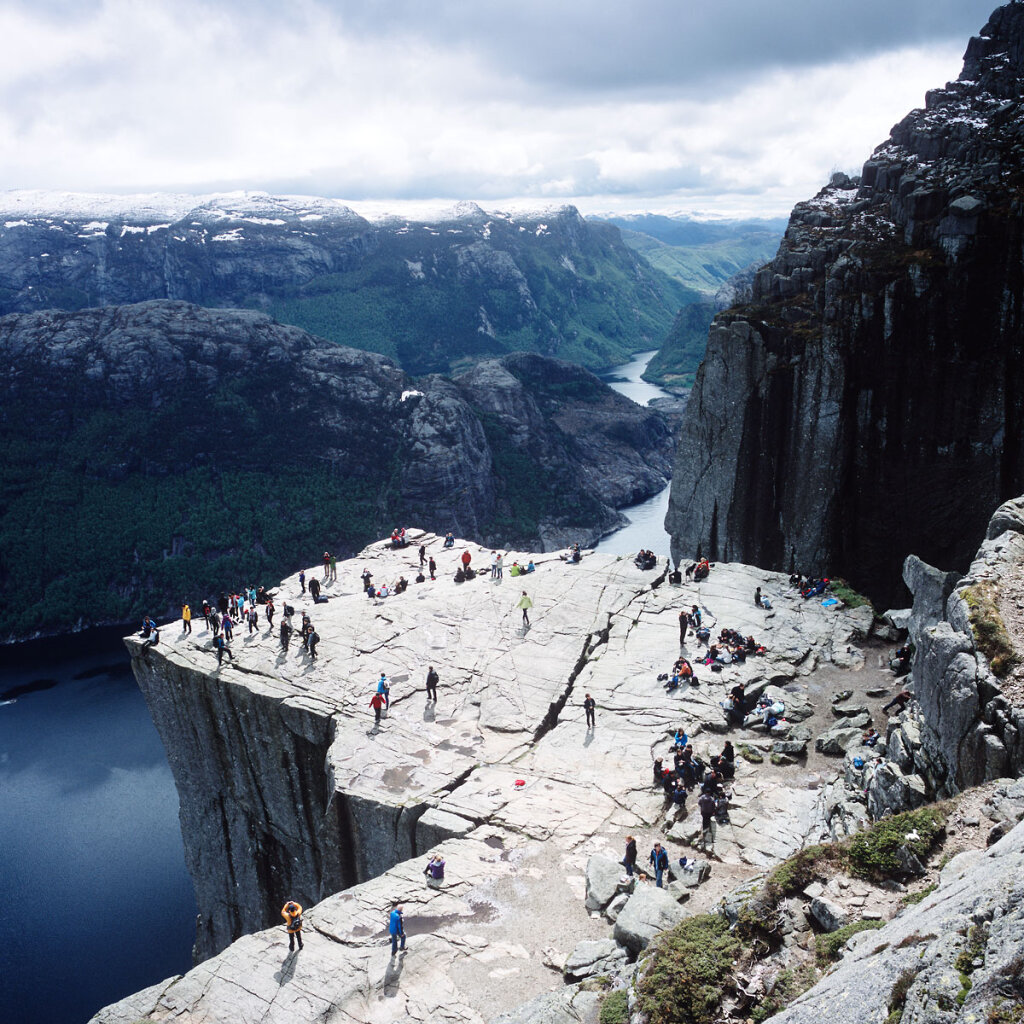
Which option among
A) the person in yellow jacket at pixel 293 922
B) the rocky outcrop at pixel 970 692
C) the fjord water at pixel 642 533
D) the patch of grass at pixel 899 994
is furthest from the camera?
the fjord water at pixel 642 533

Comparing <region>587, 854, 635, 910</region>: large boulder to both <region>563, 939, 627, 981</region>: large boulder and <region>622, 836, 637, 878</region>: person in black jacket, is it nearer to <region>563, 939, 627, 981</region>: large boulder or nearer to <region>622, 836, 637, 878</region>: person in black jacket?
<region>622, 836, 637, 878</region>: person in black jacket

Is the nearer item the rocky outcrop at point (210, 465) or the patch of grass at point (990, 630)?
the patch of grass at point (990, 630)

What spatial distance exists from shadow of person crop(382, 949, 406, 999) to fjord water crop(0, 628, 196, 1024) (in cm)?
3886

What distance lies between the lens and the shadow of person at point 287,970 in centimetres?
2342

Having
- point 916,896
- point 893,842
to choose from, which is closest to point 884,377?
point 893,842

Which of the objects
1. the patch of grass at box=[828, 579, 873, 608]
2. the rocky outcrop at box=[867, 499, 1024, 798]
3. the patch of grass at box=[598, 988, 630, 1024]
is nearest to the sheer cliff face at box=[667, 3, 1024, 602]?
the patch of grass at box=[828, 579, 873, 608]

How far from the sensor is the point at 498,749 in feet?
112

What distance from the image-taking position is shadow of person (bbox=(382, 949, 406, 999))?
22.2 metres

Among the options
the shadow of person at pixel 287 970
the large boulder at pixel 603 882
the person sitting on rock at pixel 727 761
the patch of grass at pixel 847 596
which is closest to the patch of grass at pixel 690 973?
the large boulder at pixel 603 882

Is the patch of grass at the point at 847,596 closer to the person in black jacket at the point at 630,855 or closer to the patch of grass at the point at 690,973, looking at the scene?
the person in black jacket at the point at 630,855

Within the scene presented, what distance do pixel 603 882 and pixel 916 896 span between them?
35.5 feet

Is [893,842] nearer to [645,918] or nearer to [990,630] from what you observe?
[645,918]

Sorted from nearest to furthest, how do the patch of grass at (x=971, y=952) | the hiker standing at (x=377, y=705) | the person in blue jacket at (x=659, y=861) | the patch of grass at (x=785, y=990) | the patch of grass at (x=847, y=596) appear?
the patch of grass at (x=971, y=952) → the patch of grass at (x=785, y=990) → the person in blue jacket at (x=659, y=861) → the hiker standing at (x=377, y=705) → the patch of grass at (x=847, y=596)

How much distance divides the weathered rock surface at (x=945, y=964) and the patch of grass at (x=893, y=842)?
4.51 metres
